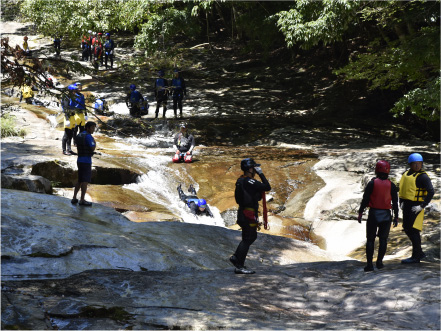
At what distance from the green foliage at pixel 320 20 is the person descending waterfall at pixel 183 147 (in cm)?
489

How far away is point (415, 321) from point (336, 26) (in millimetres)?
11899

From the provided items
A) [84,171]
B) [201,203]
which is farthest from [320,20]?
[84,171]

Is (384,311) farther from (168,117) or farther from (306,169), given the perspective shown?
(168,117)

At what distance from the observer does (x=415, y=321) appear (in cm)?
495

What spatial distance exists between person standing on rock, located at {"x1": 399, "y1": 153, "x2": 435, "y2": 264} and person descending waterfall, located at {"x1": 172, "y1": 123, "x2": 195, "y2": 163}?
891 centimetres

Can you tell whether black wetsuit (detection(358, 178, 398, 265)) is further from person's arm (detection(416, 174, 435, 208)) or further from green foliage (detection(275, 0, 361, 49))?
green foliage (detection(275, 0, 361, 49))

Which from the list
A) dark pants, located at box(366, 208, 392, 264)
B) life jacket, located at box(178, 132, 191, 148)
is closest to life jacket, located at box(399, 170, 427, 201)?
dark pants, located at box(366, 208, 392, 264)

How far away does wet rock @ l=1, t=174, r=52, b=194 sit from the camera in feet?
33.9

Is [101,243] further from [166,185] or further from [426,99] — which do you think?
[426,99]

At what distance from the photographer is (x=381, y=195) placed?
689cm

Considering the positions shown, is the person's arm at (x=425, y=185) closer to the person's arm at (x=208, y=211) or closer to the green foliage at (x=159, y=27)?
the person's arm at (x=208, y=211)

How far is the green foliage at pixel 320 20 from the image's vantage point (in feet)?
47.8

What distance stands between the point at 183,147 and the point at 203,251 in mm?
7531

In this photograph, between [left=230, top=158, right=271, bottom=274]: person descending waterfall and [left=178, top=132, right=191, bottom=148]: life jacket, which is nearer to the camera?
[left=230, top=158, right=271, bottom=274]: person descending waterfall
